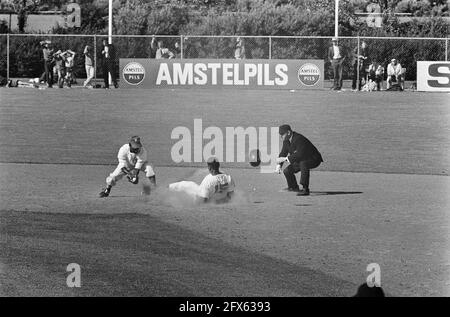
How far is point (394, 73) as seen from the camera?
48.5 meters

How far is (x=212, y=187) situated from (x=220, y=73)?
2832 centimetres

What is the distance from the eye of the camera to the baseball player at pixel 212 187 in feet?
62.8

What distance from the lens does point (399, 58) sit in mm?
53031

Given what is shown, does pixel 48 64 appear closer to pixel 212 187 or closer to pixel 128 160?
pixel 128 160

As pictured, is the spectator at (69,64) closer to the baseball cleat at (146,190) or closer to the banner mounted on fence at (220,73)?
the banner mounted on fence at (220,73)

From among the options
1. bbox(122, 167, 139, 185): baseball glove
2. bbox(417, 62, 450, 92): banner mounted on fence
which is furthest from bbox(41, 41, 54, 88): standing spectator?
bbox(122, 167, 139, 185): baseball glove

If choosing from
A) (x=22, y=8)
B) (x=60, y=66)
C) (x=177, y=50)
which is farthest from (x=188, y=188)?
(x=22, y=8)

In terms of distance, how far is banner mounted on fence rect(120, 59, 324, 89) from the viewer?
47.2m

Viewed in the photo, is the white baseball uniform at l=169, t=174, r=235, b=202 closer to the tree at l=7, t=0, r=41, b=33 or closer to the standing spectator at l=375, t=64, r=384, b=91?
the standing spectator at l=375, t=64, r=384, b=91

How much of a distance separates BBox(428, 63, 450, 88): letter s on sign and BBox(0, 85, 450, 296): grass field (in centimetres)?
1159

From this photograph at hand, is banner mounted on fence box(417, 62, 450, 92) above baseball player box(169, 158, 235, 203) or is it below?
above

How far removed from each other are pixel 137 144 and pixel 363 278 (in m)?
7.38
